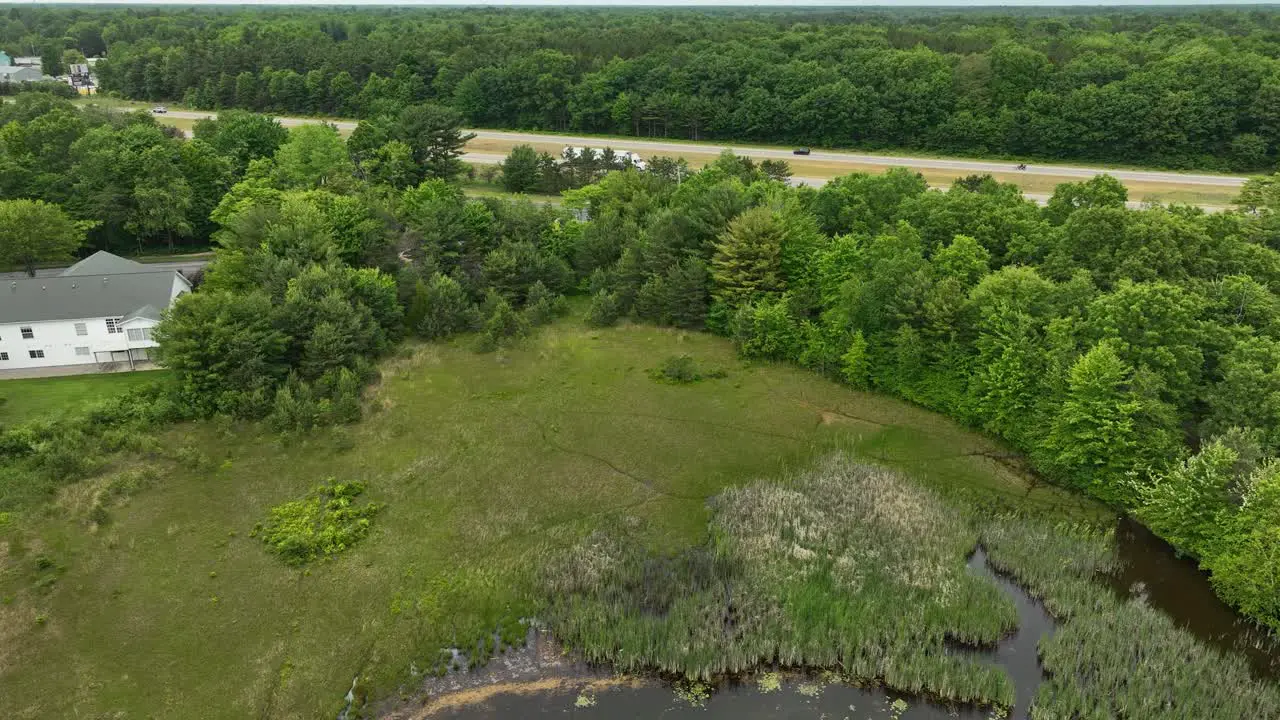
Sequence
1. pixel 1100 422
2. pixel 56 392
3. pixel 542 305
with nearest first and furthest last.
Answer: pixel 1100 422, pixel 56 392, pixel 542 305

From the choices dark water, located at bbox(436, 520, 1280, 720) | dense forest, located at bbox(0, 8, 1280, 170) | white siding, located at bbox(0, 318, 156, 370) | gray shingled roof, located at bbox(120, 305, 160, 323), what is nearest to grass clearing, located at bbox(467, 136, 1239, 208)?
dense forest, located at bbox(0, 8, 1280, 170)

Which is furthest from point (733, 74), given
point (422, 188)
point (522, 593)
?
point (522, 593)

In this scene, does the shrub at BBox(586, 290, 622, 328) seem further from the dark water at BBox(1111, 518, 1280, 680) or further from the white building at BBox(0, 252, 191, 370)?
the dark water at BBox(1111, 518, 1280, 680)

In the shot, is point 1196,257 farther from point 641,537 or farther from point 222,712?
point 222,712

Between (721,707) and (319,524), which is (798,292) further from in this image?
(319,524)

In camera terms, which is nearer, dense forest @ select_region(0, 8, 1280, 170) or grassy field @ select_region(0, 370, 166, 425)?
grassy field @ select_region(0, 370, 166, 425)

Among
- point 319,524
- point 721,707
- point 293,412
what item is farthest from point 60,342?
point 721,707

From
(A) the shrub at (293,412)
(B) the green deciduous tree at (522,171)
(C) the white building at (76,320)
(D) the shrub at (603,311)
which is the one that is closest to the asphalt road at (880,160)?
(B) the green deciduous tree at (522,171)
